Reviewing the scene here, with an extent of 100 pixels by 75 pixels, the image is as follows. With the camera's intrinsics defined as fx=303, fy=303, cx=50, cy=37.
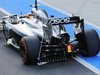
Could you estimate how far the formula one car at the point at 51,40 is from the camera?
927 cm

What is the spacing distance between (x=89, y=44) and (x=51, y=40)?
135cm

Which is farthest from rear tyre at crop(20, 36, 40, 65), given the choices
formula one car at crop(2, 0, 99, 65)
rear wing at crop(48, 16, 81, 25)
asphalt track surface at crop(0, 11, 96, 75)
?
rear wing at crop(48, 16, 81, 25)

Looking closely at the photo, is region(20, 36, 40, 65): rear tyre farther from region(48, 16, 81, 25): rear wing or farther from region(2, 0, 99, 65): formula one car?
region(48, 16, 81, 25): rear wing

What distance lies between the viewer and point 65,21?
929 centimetres

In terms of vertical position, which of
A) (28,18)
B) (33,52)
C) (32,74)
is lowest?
(32,74)

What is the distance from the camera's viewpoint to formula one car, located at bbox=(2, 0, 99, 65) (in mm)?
9273

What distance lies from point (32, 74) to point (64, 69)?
102cm

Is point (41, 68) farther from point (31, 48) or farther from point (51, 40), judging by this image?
point (51, 40)

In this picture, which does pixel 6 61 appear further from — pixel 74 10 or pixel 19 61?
pixel 74 10

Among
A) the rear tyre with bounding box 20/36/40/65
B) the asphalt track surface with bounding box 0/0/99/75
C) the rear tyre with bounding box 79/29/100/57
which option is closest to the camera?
the asphalt track surface with bounding box 0/0/99/75

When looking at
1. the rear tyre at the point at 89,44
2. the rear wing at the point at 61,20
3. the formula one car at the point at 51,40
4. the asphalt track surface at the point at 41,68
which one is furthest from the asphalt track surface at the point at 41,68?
the rear wing at the point at 61,20

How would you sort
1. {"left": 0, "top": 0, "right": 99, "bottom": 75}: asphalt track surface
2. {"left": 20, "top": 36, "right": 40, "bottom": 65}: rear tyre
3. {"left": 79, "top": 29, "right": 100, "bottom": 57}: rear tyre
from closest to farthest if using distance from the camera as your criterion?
{"left": 0, "top": 0, "right": 99, "bottom": 75}: asphalt track surface < {"left": 20, "top": 36, "right": 40, "bottom": 65}: rear tyre < {"left": 79, "top": 29, "right": 100, "bottom": 57}: rear tyre

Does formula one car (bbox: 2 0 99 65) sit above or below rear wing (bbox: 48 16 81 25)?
below

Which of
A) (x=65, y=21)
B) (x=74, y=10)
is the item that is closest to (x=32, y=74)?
(x=65, y=21)
